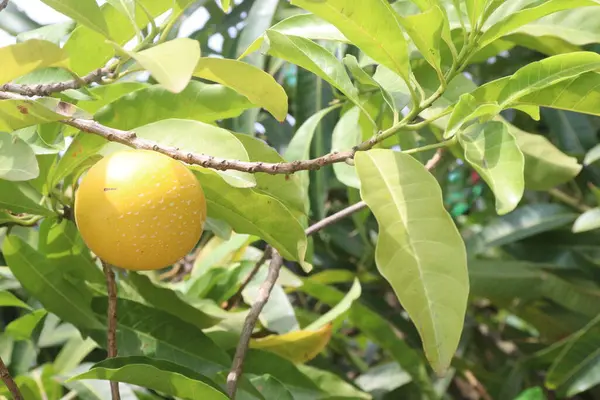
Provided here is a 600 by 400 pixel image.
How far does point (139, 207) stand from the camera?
0.56 m

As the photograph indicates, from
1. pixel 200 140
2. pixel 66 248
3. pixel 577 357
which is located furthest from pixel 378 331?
pixel 200 140

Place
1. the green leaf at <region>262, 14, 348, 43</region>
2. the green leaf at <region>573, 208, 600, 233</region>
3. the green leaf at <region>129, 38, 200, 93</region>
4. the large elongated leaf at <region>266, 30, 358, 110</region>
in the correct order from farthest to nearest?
the green leaf at <region>573, 208, 600, 233</region>
the green leaf at <region>262, 14, 348, 43</region>
the large elongated leaf at <region>266, 30, 358, 110</region>
the green leaf at <region>129, 38, 200, 93</region>

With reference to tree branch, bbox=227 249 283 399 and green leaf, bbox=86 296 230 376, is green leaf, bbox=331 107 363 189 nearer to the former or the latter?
tree branch, bbox=227 249 283 399

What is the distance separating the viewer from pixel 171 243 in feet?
1.91

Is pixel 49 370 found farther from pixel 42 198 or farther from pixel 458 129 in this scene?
pixel 458 129

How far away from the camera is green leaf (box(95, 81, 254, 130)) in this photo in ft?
2.40

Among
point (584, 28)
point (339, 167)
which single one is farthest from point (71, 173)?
point (584, 28)

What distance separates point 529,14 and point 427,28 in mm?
89

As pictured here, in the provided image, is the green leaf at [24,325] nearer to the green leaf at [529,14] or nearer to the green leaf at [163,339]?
the green leaf at [163,339]

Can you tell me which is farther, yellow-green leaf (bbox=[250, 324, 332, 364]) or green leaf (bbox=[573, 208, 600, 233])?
green leaf (bbox=[573, 208, 600, 233])

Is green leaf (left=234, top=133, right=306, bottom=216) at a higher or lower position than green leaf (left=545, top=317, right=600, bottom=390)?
higher

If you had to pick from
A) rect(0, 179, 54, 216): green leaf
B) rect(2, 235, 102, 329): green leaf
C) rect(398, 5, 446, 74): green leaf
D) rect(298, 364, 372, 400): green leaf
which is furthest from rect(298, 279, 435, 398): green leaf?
rect(398, 5, 446, 74): green leaf

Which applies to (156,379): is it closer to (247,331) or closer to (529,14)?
(247,331)

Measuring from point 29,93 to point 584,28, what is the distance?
658 mm
